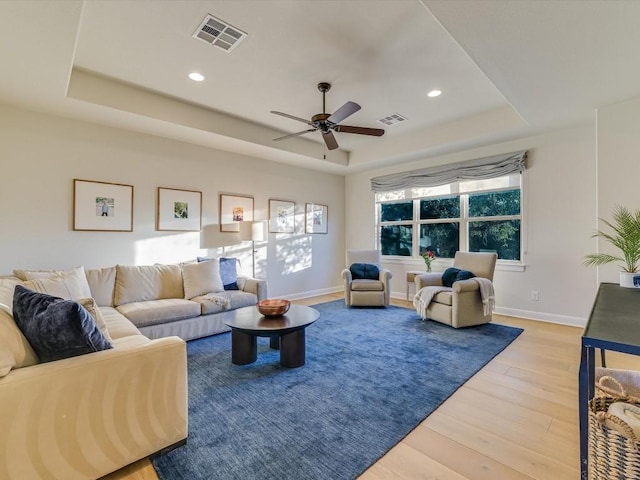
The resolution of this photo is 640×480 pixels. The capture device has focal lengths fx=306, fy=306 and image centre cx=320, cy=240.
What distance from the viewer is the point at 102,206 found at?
12.1ft

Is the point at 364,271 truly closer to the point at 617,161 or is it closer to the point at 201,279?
the point at 201,279

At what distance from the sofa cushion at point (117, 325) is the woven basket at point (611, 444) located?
255cm

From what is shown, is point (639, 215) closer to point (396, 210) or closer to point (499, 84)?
point (499, 84)

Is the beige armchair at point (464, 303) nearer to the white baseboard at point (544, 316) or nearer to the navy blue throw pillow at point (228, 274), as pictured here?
the white baseboard at point (544, 316)

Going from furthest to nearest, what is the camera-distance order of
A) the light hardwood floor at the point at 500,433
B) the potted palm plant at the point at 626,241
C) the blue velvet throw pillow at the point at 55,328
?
the potted palm plant at the point at 626,241 → the light hardwood floor at the point at 500,433 → the blue velvet throw pillow at the point at 55,328

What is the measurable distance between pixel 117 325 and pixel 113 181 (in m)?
2.08

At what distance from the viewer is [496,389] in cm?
235

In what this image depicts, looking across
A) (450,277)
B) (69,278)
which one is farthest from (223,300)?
(450,277)

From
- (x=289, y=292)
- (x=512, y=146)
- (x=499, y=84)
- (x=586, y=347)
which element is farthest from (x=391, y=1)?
(x=289, y=292)

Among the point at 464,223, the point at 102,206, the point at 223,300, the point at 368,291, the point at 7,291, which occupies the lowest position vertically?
the point at 368,291

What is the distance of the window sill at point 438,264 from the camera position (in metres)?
4.44

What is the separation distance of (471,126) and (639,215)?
2.15 metres

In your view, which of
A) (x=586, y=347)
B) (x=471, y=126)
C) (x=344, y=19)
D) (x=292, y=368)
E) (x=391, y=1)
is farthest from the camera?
(x=471, y=126)

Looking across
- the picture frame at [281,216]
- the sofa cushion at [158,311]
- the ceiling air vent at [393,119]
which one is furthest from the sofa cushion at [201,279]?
the ceiling air vent at [393,119]
